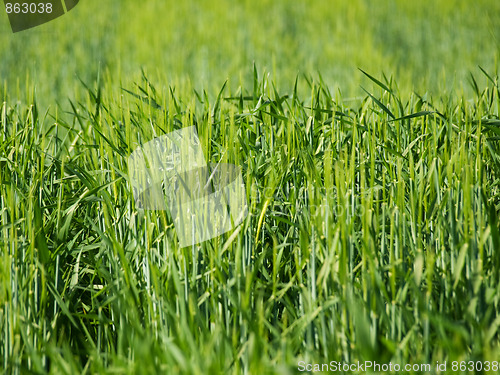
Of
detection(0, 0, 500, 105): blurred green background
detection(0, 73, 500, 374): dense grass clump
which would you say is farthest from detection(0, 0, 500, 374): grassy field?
detection(0, 0, 500, 105): blurred green background

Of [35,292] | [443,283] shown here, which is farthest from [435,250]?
[35,292]

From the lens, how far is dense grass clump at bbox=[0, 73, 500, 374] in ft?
2.97

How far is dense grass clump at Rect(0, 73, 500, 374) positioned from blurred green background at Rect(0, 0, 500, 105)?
4.93 feet

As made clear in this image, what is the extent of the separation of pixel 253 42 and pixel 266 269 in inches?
113

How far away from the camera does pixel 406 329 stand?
101 centimetres

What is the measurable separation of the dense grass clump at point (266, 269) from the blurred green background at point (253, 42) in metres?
1.50

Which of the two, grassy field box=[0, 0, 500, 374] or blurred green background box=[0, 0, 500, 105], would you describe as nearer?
grassy field box=[0, 0, 500, 374]

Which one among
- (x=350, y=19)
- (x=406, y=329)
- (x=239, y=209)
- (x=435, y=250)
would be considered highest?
(x=350, y=19)

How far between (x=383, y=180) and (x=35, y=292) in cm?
86

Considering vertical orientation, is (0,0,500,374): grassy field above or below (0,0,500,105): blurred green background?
below

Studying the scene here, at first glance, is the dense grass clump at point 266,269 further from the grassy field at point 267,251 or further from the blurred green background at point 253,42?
the blurred green background at point 253,42

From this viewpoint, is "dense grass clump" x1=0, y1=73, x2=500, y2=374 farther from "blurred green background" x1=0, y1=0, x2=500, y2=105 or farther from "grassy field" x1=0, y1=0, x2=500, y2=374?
"blurred green background" x1=0, y1=0, x2=500, y2=105

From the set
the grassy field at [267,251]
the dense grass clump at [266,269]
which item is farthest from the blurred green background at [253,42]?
the dense grass clump at [266,269]

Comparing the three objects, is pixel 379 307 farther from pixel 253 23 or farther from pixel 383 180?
pixel 253 23
